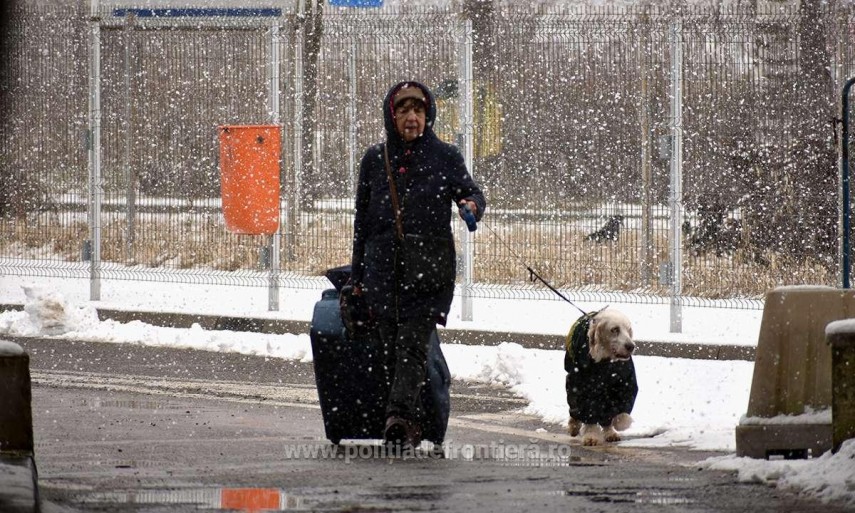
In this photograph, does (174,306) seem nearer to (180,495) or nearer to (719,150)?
(719,150)

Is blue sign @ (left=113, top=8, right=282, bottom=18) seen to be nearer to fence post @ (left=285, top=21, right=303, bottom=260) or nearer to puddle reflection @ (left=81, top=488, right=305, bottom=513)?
fence post @ (left=285, top=21, right=303, bottom=260)

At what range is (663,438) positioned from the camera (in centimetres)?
927

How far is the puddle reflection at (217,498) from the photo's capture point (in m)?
6.66

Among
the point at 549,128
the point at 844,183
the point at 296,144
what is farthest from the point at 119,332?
the point at 844,183

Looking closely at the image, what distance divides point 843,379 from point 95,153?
12008 millimetres

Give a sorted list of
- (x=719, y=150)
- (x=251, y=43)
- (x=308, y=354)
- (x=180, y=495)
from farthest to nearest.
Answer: (x=251, y=43) < (x=719, y=150) < (x=308, y=354) < (x=180, y=495)

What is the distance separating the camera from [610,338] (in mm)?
9031

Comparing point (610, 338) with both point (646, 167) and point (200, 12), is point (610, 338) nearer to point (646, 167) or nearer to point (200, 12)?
point (646, 167)

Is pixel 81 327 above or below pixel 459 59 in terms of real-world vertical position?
below

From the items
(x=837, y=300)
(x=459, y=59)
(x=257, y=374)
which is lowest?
(x=257, y=374)

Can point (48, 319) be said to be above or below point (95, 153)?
below

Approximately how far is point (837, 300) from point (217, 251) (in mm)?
10903

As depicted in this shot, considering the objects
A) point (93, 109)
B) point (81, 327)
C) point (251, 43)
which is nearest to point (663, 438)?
point (81, 327)

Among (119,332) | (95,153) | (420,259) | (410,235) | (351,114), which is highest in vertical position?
(351,114)
